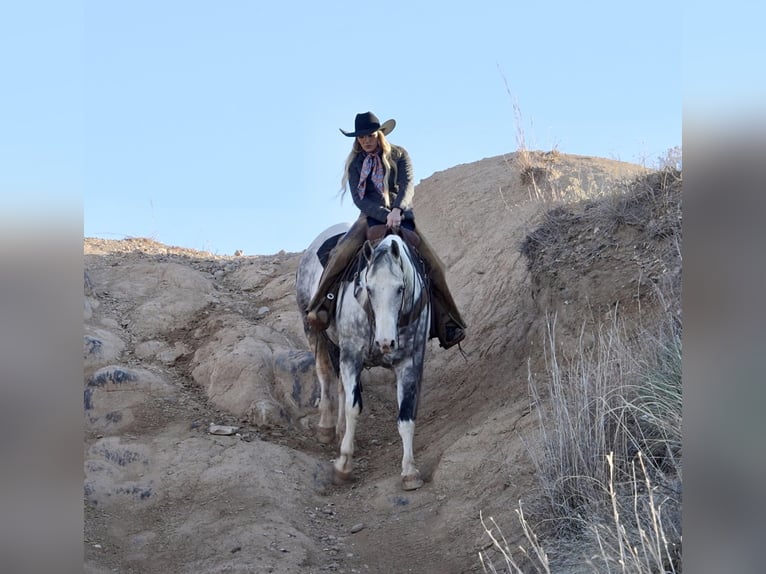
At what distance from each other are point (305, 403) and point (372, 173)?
9.72 ft

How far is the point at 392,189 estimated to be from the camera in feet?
26.9

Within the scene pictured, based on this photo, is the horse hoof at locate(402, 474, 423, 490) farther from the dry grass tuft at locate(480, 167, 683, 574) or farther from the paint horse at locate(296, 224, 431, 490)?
the dry grass tuft at locate(480, 167, 683, 574)

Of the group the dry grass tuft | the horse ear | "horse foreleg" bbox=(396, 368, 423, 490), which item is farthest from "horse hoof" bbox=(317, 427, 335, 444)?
the dry grass tuft

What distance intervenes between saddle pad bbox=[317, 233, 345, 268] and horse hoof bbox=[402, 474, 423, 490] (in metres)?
2.67

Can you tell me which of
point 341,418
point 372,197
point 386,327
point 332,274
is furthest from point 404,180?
point 341,418

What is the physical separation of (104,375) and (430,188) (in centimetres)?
887

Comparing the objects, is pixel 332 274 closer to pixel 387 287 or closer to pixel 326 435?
pixel 387 287

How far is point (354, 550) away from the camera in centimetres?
621

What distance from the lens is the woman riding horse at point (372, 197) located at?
26.2 ft

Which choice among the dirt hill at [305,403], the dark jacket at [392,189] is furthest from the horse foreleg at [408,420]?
the dark jacket at [392,189]

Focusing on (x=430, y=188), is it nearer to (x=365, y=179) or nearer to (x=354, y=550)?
(x=365, y=179)
